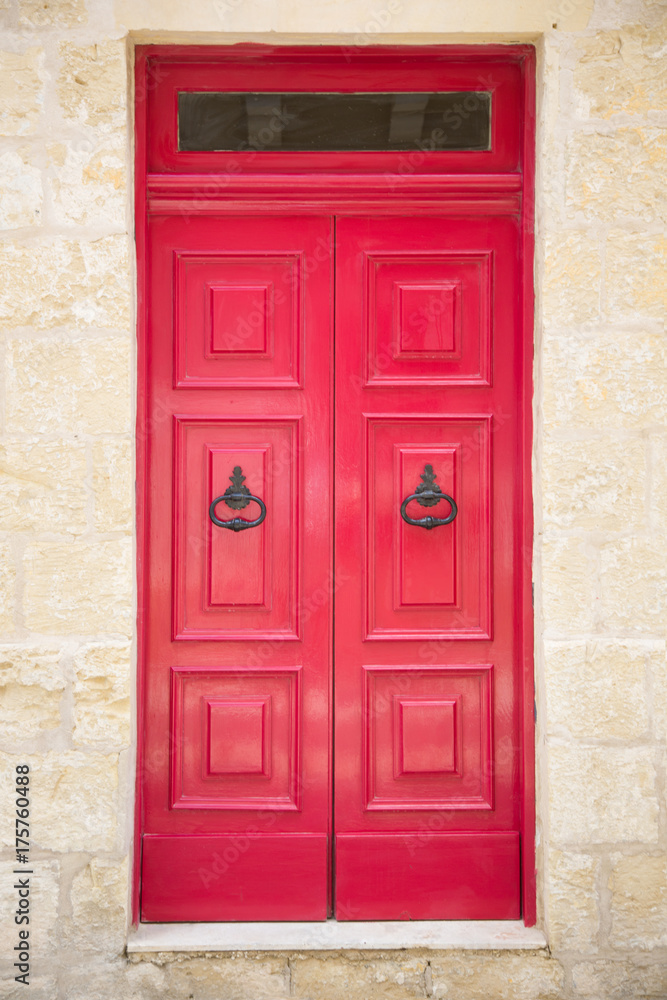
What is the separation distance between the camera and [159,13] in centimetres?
256

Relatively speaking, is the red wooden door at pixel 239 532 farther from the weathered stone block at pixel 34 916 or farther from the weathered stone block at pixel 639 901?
the weathered stone block at pixel 639 901

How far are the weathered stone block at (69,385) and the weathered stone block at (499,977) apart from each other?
209 cm

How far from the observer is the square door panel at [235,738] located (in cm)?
276

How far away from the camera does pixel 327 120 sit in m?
2.75

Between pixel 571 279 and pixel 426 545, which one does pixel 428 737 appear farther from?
pixel 571 279

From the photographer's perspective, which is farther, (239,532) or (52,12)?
(239,532)

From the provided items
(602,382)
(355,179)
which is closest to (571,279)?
(602,382)

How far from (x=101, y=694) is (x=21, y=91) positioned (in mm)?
1990

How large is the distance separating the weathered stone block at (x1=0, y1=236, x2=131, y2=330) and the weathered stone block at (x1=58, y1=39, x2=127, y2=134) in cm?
39

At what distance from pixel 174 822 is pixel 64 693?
626mm

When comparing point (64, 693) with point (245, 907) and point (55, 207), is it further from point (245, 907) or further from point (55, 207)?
point (55, 207)

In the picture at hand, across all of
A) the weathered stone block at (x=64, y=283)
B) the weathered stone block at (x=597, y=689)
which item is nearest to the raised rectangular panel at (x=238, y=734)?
the weathered stone block at (x=597, y=689)

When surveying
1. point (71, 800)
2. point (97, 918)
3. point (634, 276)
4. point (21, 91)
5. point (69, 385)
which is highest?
point (21, 91)

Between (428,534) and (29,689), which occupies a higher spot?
(428,534)
